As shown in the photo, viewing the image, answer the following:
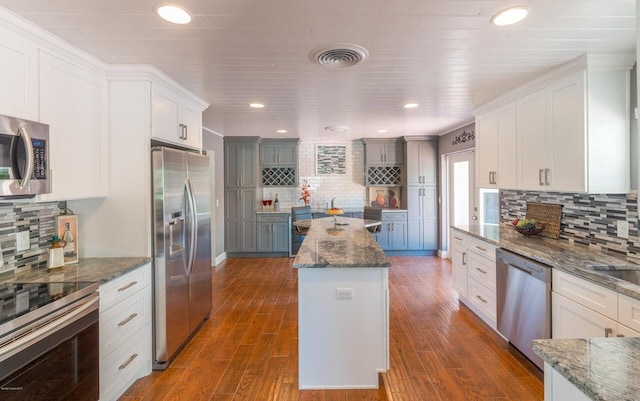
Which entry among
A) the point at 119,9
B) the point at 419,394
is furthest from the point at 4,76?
the point at 419,394

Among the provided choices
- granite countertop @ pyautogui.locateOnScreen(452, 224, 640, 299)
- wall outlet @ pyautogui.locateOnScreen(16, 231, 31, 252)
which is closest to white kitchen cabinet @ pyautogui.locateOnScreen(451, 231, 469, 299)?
granite countertop @ pyautogui.locateOnScreen(452, 224, 640, 299)

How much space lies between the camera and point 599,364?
2.89ft

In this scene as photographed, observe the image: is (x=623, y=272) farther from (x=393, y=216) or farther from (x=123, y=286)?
(x=393, y=216)

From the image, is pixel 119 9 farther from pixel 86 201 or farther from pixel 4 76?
pixel 86 201

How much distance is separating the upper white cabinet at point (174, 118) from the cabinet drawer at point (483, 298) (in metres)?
3.28

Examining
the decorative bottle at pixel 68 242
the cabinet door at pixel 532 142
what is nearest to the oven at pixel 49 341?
the decorative bottle at pixel 68 242

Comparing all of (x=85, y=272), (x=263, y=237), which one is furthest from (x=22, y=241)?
(x=263, y=237)

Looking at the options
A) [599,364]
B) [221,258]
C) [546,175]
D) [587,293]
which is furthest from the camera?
[221,258]

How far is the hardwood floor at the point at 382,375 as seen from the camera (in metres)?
2.13

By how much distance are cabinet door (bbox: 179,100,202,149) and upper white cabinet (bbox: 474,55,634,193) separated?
3.21 m

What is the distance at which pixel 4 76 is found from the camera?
1640 mm

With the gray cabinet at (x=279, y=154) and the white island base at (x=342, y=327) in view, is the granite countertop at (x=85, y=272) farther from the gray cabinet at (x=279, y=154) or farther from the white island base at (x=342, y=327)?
the gray cabinet at (x=279, y=154)

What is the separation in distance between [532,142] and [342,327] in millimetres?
2418

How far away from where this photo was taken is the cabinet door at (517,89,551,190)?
9.08 ft
